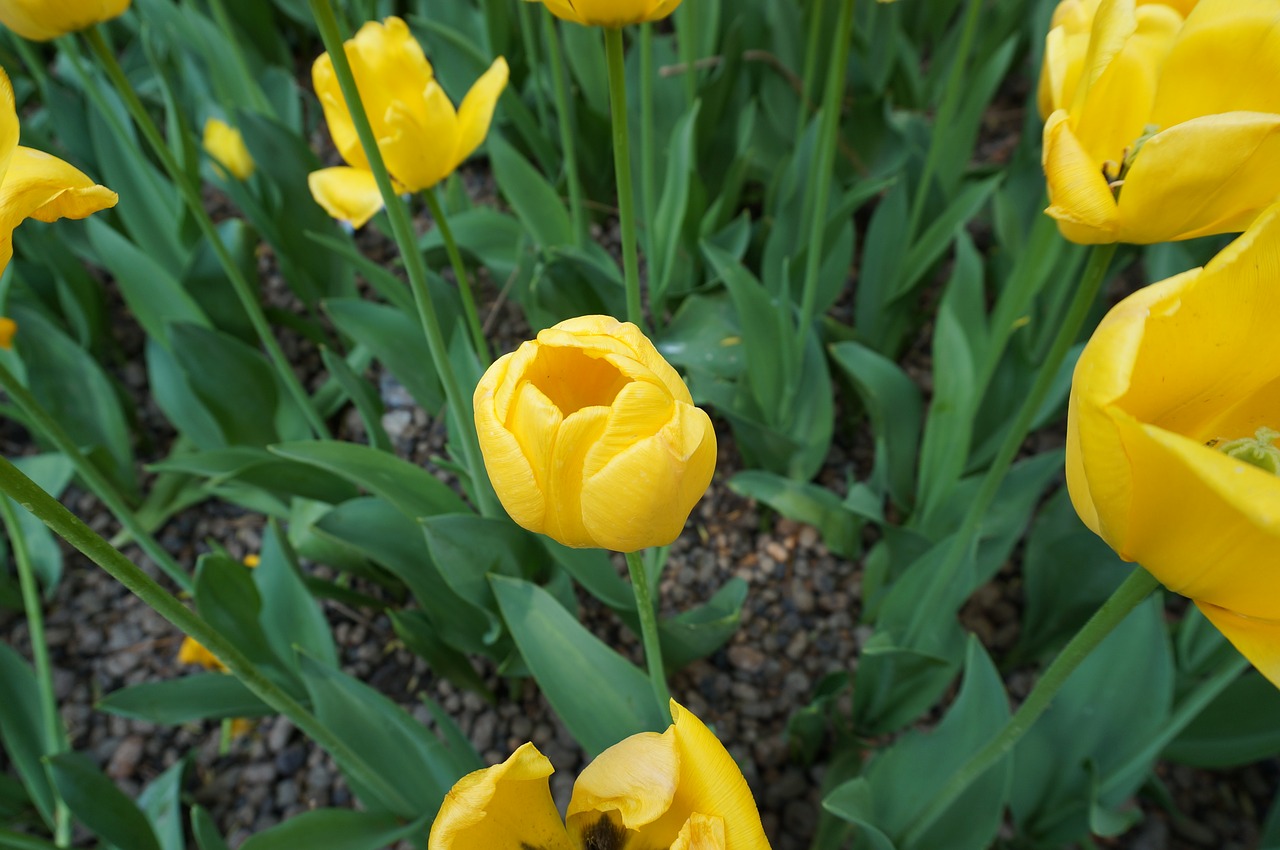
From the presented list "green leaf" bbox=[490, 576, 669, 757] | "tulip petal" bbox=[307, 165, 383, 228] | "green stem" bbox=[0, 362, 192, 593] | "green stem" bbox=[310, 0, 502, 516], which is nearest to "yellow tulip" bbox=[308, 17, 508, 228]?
"tulip petal" bbox=[307, 165, 383, 228]

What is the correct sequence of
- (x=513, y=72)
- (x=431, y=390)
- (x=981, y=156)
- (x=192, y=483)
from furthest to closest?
(x=981, y=156), (x=513, y=72), (x=192, y=483), (x=431, y=390)

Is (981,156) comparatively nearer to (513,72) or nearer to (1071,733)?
(513,72)

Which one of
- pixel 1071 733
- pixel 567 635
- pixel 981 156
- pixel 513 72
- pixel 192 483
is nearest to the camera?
pixel 567 635

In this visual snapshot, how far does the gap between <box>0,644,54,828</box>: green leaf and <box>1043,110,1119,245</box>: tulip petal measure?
1332 mm

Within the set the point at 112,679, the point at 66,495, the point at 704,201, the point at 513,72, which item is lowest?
the point at 112,679

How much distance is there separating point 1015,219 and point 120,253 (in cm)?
163

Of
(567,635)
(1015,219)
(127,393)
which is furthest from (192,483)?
(1015,219)

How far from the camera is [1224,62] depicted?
652mm

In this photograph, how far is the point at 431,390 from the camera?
4.54 ft

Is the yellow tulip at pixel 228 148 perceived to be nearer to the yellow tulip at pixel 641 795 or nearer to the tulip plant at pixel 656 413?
the tulip plant at pixel 656 413

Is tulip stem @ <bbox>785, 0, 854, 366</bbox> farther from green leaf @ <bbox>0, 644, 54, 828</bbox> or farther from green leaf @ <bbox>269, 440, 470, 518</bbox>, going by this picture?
green leaf @ <bbox>0, 644, 54, 828</bbox>

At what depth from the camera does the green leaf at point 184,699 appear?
1.10 metres

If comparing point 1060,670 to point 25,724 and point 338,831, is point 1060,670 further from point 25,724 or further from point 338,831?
point 25,724

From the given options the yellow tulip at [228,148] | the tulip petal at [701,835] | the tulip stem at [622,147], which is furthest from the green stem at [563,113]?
the tulip petal at [701,835]
